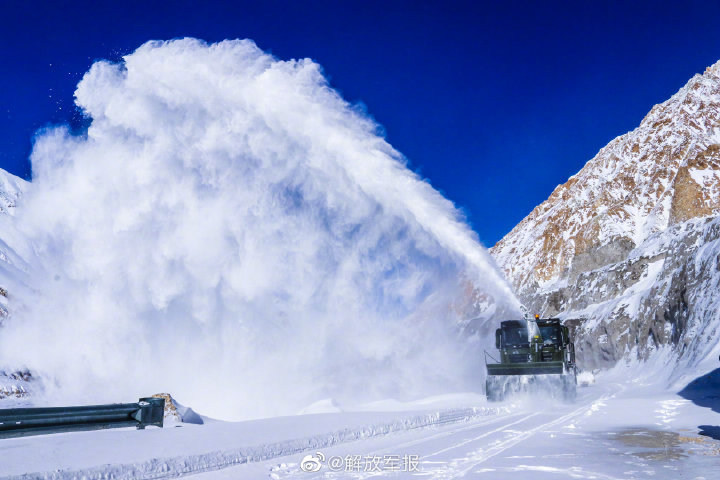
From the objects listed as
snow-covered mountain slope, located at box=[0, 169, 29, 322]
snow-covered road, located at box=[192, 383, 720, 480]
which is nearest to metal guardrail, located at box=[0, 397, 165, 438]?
snow-covered road, located at box=[192, 383, 720, 480]

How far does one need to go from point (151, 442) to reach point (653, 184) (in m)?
91.8

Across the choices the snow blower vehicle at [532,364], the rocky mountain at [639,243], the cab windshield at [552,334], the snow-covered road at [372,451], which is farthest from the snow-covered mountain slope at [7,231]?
the rocky mountain at [639,243]

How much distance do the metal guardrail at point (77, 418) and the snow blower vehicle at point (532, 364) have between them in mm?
12338

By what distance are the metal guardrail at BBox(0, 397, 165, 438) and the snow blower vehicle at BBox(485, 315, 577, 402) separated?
486 inches

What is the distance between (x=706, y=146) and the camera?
80.8 meters

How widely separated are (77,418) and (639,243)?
3202 inches

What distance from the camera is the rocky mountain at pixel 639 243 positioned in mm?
40562

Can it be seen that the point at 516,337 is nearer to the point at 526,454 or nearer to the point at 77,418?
the point at 526,454

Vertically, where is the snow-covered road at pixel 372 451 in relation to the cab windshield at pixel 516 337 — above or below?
below

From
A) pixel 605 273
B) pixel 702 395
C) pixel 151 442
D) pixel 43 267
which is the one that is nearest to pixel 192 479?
pixel 151 442

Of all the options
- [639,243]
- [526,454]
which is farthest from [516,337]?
[639,243]

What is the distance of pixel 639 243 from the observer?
7625cm

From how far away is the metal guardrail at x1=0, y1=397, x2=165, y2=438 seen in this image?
6160mm

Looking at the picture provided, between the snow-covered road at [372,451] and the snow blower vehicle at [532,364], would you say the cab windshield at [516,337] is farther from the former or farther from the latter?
the snow-covered road at [372,451]
